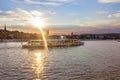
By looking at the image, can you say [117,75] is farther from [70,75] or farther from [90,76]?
[70,75]

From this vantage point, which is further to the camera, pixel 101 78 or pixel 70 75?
pixel 70 75

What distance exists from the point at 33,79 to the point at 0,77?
14.7 feet

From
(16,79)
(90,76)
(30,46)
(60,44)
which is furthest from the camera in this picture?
(60,44)

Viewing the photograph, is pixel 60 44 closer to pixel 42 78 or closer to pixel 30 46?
pixel 30 46

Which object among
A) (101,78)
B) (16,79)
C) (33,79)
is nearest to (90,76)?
(101,78)

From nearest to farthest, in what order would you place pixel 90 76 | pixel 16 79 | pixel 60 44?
pixel 16 79
pixel 90 76
pixel 60 44

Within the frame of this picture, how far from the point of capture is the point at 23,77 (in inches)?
1209

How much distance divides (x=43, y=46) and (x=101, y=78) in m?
84.1

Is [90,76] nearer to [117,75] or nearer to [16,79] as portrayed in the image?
[117,75]

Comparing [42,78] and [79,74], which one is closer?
[42,78]

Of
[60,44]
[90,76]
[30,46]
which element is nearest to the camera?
[90,76]

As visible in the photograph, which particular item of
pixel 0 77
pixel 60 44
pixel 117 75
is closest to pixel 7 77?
pixel 0 77

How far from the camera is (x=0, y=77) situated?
99.7 feet

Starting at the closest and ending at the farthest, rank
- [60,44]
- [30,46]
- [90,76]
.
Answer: [90,76], [30,46], [60,44]
